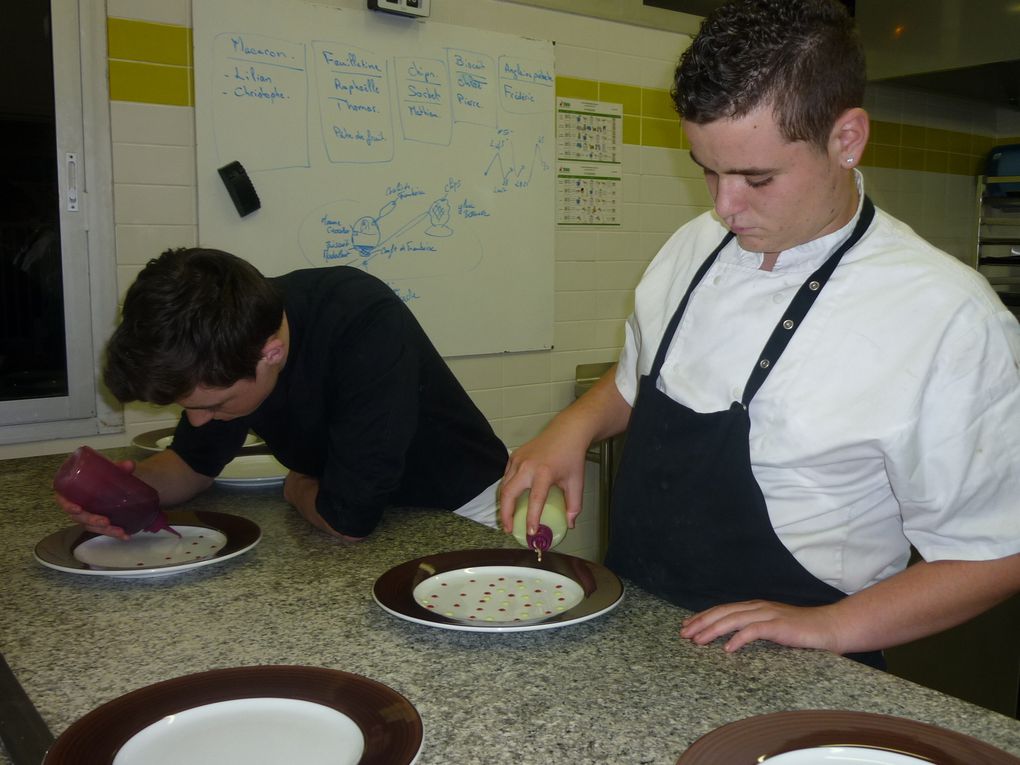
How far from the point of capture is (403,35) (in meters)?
2.97

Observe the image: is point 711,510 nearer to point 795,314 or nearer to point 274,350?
point 795,314

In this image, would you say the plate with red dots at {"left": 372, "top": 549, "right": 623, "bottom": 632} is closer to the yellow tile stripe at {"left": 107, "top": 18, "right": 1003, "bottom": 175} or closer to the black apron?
the black apron

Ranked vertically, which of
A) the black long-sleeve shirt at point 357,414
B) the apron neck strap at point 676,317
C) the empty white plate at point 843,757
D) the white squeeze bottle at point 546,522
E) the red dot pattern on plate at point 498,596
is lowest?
the red dot pattern on plate at point 498,596

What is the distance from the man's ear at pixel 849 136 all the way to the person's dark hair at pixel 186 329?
0.87 metres

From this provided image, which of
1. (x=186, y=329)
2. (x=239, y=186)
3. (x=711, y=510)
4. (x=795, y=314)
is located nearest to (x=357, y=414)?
(x=186, y=329)

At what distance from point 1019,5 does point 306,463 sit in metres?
2.85

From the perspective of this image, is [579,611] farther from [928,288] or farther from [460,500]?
[460,500]

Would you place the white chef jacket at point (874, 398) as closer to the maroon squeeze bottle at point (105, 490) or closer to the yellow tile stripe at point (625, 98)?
the maroon squeeze bottle at point (105, 490)

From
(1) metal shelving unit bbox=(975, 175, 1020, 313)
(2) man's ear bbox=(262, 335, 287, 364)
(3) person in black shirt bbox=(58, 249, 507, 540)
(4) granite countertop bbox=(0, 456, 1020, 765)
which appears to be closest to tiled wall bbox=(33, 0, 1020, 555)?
(1) metal shelving unit bbox=(975, 175, 1020, 313)

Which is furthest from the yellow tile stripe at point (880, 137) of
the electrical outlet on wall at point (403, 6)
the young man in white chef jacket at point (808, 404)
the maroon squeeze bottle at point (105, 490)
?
the maroon squeeze bottle at point (105, 490)

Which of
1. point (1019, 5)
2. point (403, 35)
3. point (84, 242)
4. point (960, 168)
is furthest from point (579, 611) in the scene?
point (960, 168)

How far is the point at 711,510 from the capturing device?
47.6 inches

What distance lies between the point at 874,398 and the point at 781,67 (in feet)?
1.33

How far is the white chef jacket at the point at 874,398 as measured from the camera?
103 cm
